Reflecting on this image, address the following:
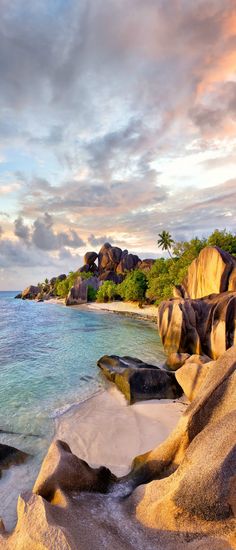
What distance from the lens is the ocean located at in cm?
749

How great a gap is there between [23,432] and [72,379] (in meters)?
5.59

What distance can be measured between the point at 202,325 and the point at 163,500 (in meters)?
14.6

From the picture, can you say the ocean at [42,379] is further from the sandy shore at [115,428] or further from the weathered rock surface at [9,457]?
the sandy shore at [115,428]

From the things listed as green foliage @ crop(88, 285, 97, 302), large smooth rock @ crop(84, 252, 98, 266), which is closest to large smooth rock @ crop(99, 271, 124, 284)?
green foliage @ crop(88, 285, 97, 302)

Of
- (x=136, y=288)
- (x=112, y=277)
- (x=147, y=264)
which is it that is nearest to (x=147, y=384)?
(x=136, y=288)

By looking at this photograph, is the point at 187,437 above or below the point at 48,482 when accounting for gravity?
above

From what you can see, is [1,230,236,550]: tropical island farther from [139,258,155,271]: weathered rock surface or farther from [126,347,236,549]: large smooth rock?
[139,258,155,271]: weathered rock surface

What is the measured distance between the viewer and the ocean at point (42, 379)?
749 centimetres

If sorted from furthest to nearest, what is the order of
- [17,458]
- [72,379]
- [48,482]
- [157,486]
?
[72,379] → [17,458] → [48,482] → [157,486]

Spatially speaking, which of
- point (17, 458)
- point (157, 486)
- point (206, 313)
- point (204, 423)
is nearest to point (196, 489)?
point (157, 486)

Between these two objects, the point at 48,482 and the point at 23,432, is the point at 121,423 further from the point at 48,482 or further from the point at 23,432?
the point at 48,482

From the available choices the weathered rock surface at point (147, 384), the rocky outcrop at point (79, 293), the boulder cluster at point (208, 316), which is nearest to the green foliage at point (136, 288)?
the rocky outcrop at point (79, 293)

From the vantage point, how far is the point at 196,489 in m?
3.61

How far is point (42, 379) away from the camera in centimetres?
1511
